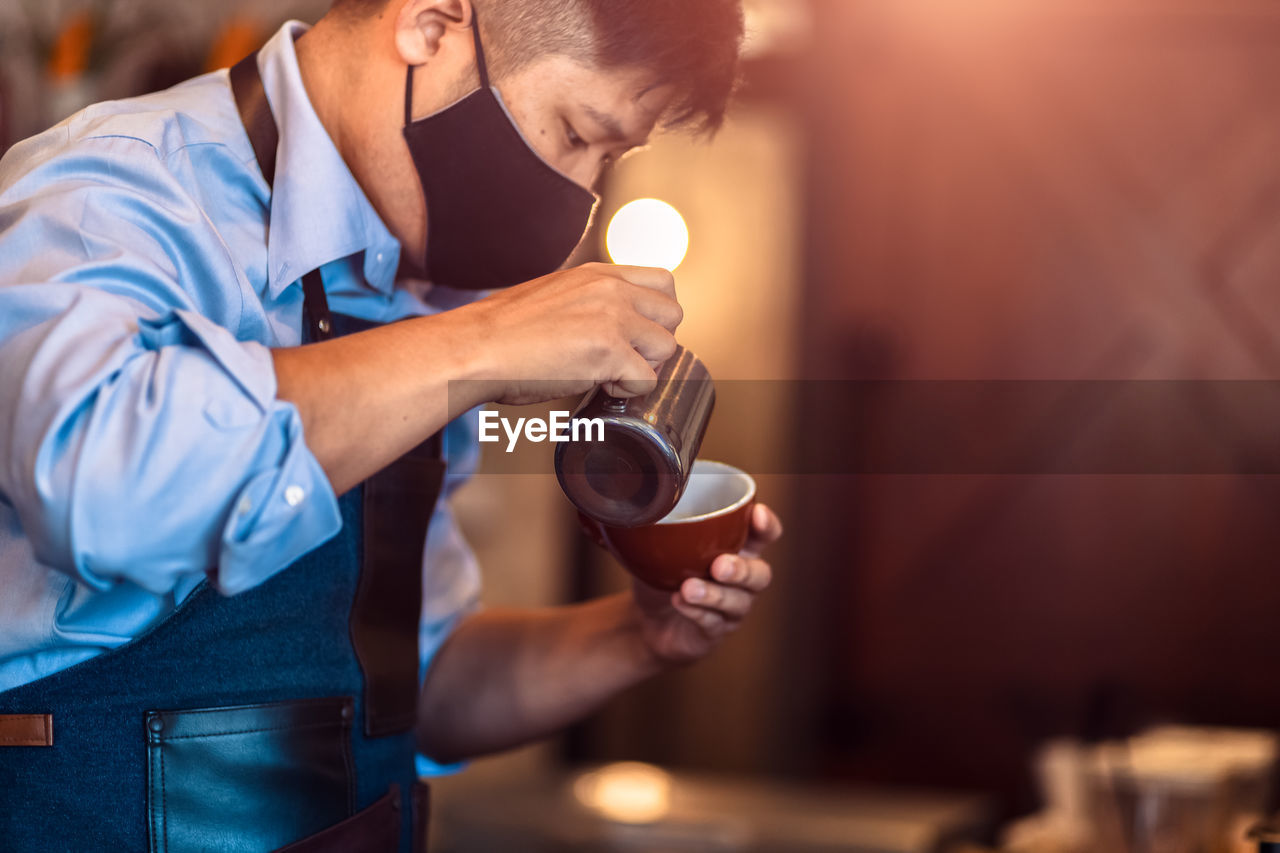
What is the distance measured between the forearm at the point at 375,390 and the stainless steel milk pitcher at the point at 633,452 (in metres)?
0.11

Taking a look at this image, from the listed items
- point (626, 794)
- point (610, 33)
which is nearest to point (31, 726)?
point (610, 33)

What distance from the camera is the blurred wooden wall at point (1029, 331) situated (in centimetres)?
296

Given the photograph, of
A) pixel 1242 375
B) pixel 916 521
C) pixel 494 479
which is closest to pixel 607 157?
pixel 494 479

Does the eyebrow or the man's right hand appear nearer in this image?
the man's right hand

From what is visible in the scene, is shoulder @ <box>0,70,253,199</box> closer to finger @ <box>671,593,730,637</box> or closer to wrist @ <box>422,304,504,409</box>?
wrist @ <box>422,304,504,409</box>

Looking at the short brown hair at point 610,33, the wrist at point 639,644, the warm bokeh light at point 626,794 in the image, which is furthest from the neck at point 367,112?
the warm bokeh light at point 626,794

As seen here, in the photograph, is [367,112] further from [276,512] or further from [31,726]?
[31,726]

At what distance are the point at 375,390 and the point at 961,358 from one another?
2.66 m

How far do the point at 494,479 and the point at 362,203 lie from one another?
2.23 m

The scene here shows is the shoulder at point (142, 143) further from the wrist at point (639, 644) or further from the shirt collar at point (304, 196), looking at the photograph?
the wrist at point (639, 644)

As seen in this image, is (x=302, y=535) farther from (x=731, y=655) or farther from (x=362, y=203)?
(x=731, y=655)

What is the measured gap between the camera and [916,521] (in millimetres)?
3320

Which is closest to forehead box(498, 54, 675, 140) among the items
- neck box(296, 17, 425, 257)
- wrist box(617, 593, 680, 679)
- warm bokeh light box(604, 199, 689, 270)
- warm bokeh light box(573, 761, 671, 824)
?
neck box(296, 17, 425, 257)

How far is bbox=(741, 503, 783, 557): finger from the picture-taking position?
1.19 meters
